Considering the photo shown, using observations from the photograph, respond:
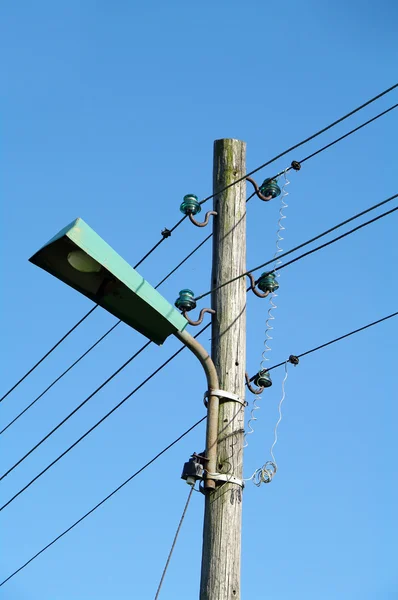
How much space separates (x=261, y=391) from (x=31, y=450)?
2668mm

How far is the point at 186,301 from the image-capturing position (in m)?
6.08

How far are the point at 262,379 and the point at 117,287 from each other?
1.17 metres

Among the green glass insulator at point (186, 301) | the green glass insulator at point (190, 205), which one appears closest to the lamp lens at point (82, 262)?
the green glass insulator at point (186, 301)

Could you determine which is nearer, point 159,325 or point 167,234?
point 159,325

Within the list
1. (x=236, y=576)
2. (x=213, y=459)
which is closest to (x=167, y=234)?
(x=213, y=459)

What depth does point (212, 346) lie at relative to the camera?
5.94 meters

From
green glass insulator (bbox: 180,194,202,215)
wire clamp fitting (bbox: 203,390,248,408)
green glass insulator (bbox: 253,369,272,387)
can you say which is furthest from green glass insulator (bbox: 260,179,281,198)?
wire clamp fitting (bbox: 203,390,248,408)

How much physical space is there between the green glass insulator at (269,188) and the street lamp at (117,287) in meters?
1.36

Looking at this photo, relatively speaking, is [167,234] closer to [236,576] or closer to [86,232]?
[86,232]

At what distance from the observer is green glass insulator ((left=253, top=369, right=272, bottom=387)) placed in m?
6.11

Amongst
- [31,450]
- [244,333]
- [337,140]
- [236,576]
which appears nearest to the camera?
[236,576]

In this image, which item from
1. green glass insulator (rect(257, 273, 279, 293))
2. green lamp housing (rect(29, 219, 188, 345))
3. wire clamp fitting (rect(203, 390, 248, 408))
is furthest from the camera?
green glass insulator (rect(257, 273, 279, 293))

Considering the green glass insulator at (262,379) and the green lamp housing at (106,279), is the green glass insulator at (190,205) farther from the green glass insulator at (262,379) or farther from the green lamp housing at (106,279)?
the green glass insulator at (262,379)

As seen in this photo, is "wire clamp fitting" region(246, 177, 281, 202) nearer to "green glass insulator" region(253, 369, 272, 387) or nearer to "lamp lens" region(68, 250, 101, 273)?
"green glass insulator" region(253, 369, 272, 387)
